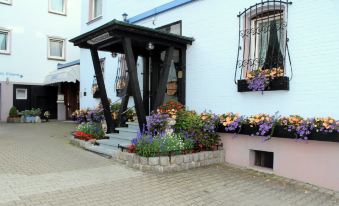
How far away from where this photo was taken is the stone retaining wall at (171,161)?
7.04m

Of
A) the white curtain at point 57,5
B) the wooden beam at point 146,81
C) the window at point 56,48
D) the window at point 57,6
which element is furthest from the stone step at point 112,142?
the white curtain at point 57,5

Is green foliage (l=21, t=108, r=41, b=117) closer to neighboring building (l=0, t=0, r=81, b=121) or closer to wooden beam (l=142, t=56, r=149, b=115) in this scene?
neighboring building (l=0, t=0, r=81, b=121)

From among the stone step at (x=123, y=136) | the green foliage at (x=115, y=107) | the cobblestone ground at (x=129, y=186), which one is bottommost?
the cobblestone ground at (x=129, y=186)

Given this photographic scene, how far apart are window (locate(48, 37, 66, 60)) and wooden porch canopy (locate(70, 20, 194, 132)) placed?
11.4 m

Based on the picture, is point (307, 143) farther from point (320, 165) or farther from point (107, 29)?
point (107, 29)

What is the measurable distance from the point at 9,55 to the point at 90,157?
1258cm

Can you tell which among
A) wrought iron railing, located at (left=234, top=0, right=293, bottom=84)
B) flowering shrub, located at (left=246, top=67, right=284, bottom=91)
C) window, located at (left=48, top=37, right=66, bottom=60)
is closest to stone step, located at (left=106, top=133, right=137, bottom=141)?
wrought iron railing, located at (left=234, top=0, right=293, bottom=84)

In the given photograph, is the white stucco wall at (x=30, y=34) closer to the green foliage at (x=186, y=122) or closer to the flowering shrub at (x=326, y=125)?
the green foliage at (x=186, y=122)

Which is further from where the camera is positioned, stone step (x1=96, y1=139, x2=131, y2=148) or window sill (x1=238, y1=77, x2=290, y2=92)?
stone step (x1=96, y1=139, x2=131, y2=148)

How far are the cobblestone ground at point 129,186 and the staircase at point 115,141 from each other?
475mm

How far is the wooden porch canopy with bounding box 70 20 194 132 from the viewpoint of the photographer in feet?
26.1

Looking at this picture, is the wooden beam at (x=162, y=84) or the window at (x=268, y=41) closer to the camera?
the window at (x=268, y=41)

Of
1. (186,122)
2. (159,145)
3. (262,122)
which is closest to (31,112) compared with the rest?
(186,122)

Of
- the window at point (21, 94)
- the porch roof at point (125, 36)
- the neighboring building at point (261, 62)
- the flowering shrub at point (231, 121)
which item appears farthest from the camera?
the window at point (21, 94)
